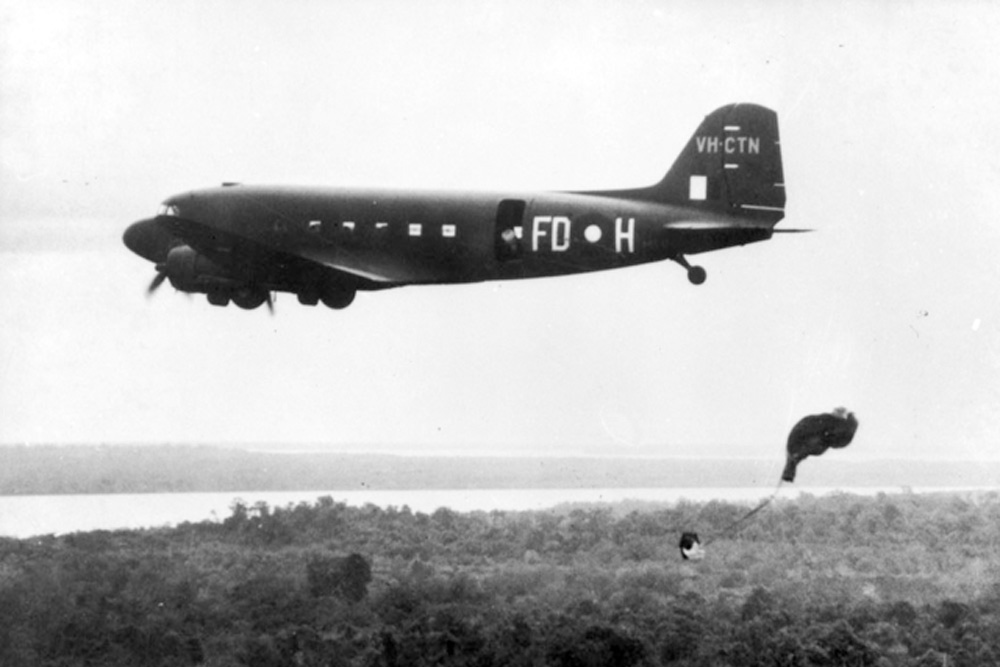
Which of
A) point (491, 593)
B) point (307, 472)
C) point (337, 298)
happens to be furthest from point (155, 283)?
point (307, 472)

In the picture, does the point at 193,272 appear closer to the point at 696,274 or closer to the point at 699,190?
the point at 696,274

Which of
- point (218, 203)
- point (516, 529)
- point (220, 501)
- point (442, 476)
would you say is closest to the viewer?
point (218, 203)

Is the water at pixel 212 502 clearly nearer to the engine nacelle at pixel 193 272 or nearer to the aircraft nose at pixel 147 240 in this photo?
the aircraft nose at pixel 147 240

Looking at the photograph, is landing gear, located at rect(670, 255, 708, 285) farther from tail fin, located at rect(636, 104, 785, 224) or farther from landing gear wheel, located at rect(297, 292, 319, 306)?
landing gear wheel, located at rect(297, 292, 319, 306)

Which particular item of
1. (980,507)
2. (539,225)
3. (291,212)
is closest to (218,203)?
(291,212)

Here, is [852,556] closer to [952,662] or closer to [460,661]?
→ [952,662]

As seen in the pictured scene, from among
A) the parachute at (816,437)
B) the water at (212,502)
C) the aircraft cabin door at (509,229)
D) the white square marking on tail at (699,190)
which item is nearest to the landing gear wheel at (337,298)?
the aircraft cabin door at (509,229)

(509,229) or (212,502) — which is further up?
(509,229)
